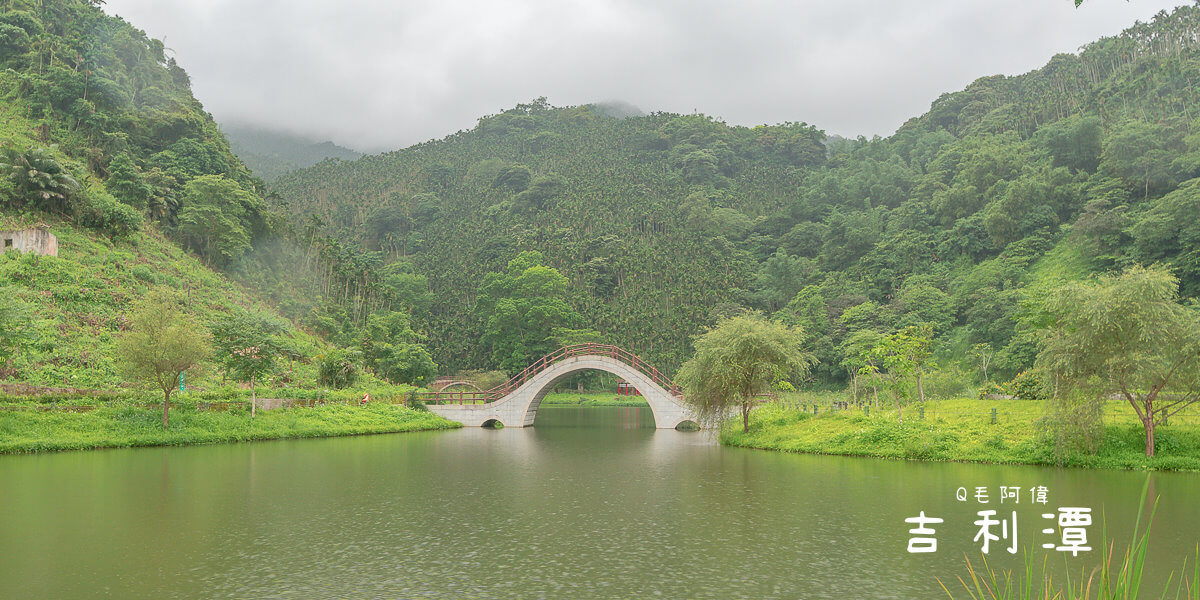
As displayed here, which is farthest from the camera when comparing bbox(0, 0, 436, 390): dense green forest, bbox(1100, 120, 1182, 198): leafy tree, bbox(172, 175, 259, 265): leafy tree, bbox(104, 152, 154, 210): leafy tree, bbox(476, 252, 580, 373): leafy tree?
bbox(476, 252, 580, 373): leafy tree

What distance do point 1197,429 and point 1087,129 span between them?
57053mm

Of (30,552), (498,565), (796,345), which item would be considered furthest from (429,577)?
(796,345)

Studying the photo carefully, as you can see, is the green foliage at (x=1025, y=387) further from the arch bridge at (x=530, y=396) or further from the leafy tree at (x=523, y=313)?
the leafy tree at (x=523, y=313)

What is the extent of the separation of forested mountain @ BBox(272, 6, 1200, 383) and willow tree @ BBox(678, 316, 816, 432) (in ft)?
58.4

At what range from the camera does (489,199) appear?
115500 mm

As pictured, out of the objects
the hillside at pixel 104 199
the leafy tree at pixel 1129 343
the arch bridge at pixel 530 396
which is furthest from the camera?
the arch bridge at pixel 530 396

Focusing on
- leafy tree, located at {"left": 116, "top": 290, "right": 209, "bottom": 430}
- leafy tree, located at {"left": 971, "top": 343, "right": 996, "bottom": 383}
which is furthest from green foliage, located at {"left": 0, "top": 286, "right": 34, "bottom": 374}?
leafy tree, located at {"left": 971, "top": 343, "right": 996, "bottom": 383}

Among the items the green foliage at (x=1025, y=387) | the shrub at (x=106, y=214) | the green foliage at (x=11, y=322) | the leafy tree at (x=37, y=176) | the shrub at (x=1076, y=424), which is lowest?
the shrub at (x=1076, y=424)

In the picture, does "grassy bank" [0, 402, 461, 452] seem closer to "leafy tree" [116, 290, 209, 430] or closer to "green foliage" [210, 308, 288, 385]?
"leafy tree" [116, 290, 209, 430]

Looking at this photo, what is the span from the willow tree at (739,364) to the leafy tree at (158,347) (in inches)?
812

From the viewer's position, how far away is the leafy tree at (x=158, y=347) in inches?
1148

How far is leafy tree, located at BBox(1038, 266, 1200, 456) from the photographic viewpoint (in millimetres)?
22438

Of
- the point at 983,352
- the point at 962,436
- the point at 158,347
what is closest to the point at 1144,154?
the point at 983,352

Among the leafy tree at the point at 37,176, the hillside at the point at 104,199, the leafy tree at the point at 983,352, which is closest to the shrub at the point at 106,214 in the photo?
the hillside at the point at 104,199
